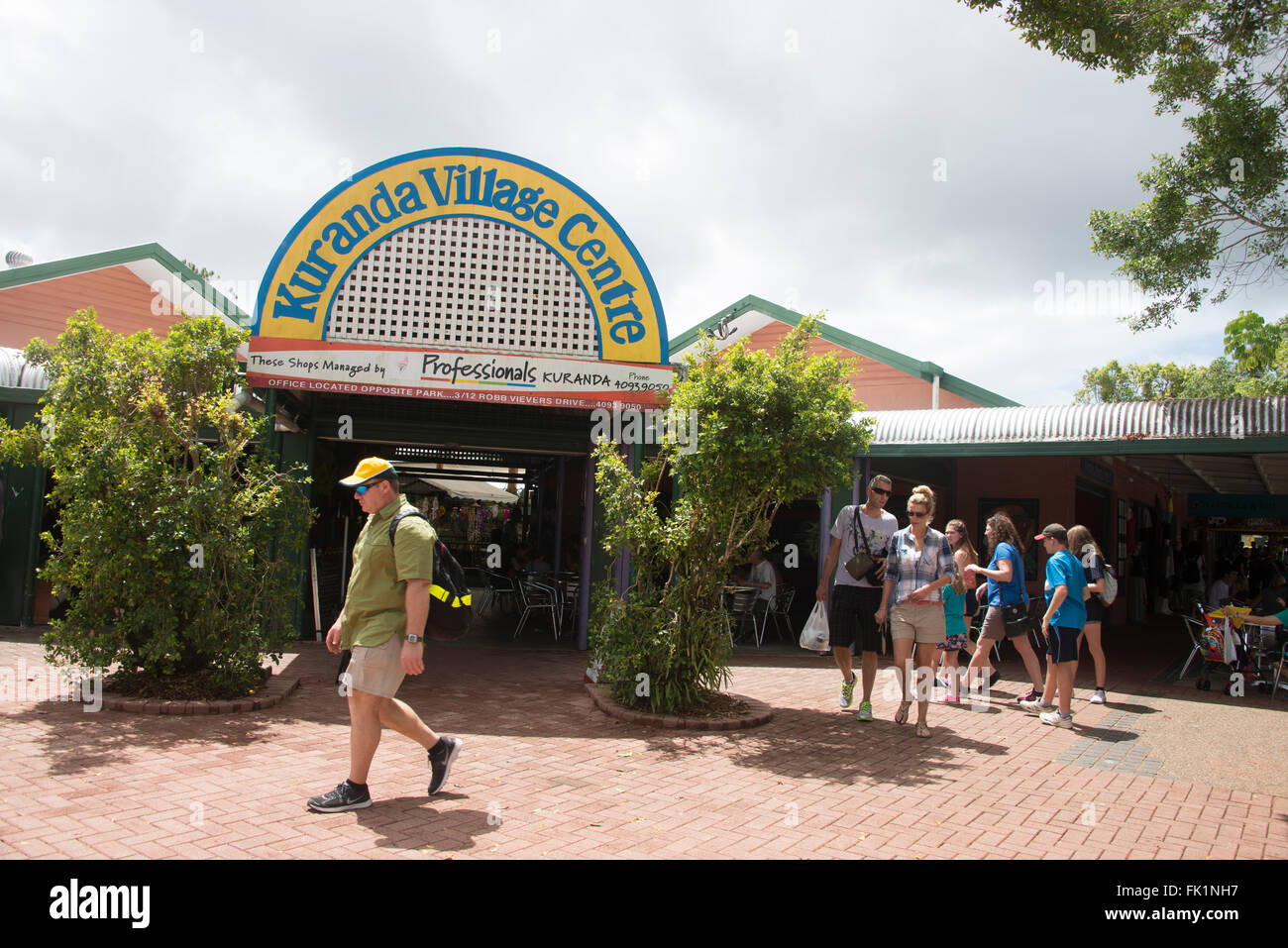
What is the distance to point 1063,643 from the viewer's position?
276 inches

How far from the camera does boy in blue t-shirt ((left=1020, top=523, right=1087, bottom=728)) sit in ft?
22.7

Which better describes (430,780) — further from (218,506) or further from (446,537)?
(446,537)

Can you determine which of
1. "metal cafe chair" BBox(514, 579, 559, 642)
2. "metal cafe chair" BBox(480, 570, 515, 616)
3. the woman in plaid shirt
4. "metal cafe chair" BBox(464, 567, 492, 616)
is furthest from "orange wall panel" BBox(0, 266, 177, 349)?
the woman in plaid shirt

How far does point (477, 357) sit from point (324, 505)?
5.91 meters

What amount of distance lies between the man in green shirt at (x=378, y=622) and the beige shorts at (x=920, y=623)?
365 cm

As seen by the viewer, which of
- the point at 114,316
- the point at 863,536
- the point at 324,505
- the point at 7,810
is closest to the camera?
the point at 7,810

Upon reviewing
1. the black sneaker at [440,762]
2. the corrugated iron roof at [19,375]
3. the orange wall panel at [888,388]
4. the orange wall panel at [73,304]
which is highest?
the orange wall panel at [73,304]

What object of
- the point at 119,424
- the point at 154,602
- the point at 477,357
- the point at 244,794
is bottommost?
the point at 244,794

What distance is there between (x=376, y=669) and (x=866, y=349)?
1583cm

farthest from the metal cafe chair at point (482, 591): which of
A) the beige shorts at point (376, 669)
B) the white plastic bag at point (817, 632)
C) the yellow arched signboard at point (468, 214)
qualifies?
the beige shorts at point (376, 669)

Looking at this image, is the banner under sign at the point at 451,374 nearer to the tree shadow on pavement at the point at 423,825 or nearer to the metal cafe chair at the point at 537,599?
the metal cafe chair at the point at 537,599

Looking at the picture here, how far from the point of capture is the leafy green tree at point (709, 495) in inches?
264

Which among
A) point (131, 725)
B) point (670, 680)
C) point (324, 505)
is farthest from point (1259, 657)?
point (324, 505)

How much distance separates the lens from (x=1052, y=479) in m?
Answer: 14.5
